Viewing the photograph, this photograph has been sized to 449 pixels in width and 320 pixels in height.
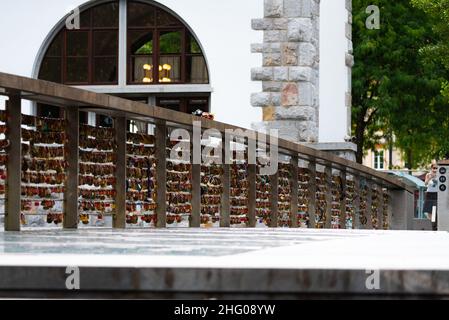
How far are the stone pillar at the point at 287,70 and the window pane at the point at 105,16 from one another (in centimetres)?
277

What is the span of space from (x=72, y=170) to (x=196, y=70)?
14025 millimetres

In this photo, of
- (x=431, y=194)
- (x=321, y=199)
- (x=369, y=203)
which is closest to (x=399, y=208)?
(x=431, y=194)

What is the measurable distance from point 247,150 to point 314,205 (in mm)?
3593

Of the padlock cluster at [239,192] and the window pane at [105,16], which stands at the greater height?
the window pane at [105,16]

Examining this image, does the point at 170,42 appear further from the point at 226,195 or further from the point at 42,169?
the point at 42,169

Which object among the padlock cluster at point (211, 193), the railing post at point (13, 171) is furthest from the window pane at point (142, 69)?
the railing post at point (13, 171)

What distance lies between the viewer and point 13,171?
10.0 metres

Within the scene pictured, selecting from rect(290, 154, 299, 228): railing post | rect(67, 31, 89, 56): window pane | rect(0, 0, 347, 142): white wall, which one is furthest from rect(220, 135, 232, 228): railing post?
rect(67, 31, 89, 56): window pane

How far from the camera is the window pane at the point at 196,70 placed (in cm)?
2481

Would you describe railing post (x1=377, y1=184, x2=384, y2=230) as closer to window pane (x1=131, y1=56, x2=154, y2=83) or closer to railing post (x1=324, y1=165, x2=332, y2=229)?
window pane (x1=131, y1=56, x2=154, y2=83)

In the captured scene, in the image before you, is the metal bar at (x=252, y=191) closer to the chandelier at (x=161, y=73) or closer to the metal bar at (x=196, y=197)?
the metal bar at (x=196, y=197)

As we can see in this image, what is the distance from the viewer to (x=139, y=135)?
1238cm
